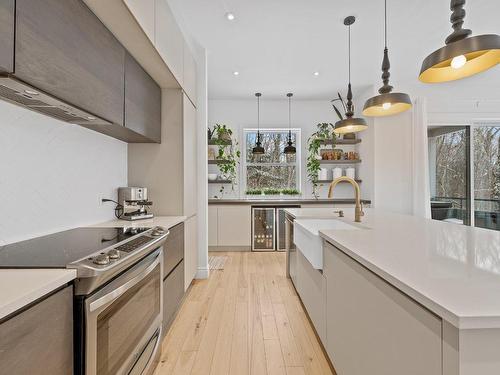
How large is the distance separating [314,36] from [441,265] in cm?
296

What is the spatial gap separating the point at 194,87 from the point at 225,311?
8.19ft

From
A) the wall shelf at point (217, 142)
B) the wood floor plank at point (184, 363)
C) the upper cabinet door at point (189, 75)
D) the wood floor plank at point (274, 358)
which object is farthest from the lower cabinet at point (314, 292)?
the wall shelf at point (217, 142)

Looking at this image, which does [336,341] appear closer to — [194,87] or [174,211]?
[174,211]

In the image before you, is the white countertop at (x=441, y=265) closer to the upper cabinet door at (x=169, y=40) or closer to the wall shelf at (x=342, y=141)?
the upper cabinet door at (x=169, y=40)

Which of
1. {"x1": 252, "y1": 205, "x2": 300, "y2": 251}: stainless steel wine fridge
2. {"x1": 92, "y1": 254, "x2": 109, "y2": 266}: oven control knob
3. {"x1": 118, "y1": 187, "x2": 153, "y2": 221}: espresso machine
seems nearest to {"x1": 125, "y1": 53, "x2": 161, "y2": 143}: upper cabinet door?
{"x1": 118, "y1": 187, "x2": 153, "y2": 221}: espresso machine

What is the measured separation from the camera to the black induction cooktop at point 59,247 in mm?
1002

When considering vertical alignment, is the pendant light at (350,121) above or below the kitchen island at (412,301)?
above

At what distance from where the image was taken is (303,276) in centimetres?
240

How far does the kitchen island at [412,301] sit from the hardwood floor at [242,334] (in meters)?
0.34

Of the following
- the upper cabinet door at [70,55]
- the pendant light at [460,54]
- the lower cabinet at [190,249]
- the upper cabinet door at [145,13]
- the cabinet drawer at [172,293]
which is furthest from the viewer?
the lower cabinet at [190,249]

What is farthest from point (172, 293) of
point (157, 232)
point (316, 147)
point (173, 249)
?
point (316, 147)

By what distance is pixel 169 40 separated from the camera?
2.25 metres

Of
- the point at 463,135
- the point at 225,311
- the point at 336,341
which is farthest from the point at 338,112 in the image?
the point at 336,341

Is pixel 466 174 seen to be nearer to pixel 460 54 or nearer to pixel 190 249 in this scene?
pixel 460 54
